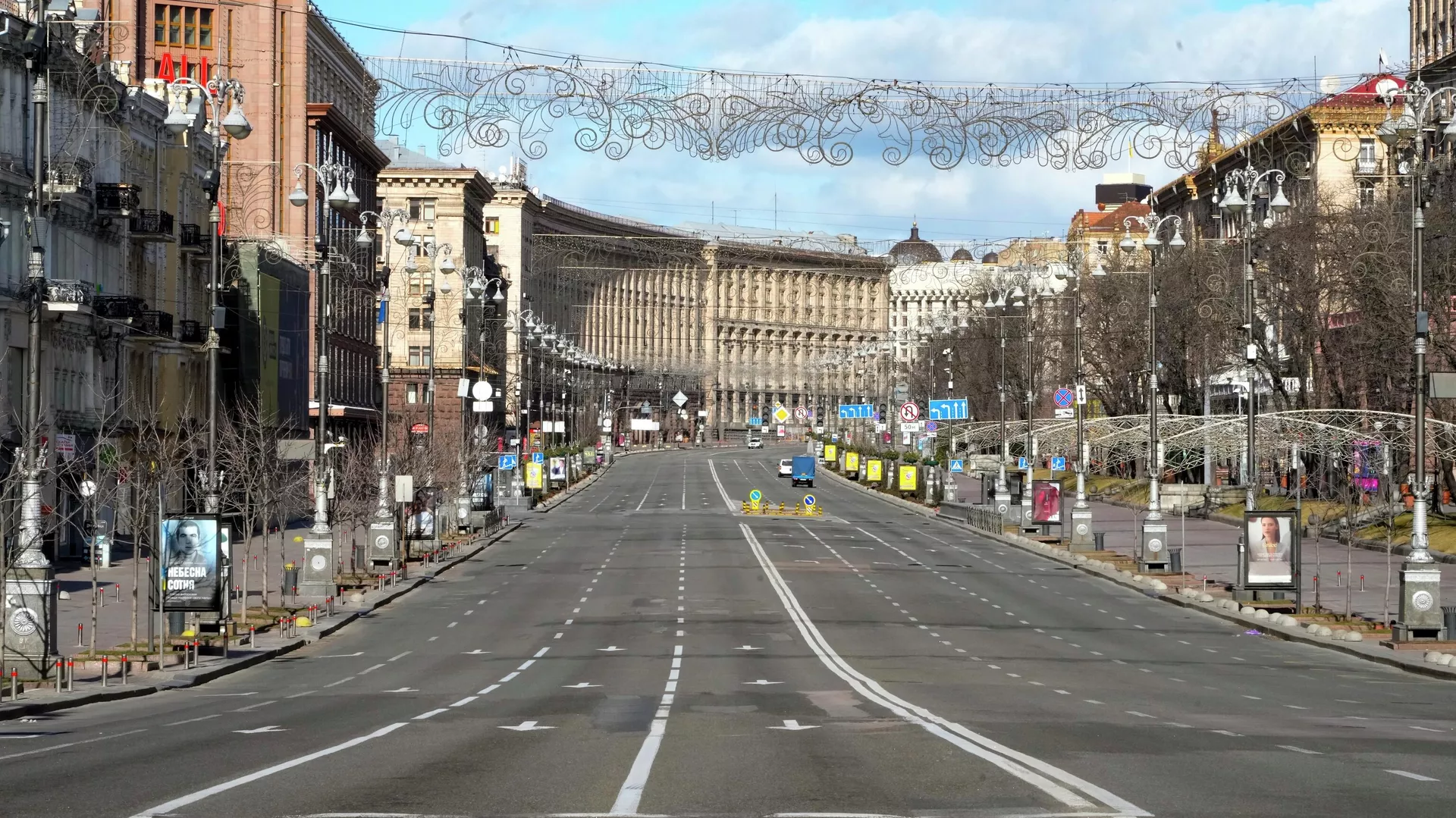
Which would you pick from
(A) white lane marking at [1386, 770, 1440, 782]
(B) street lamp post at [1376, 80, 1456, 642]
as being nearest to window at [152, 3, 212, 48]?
(B) street lamp post at [1376, 80, 1456, 642]

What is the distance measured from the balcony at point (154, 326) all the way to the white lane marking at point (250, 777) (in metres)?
45.3

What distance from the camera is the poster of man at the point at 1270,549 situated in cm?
4234

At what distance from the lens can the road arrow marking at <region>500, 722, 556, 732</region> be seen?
21422mm

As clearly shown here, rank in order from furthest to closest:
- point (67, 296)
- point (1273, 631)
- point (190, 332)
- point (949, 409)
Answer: point (949, 409) < point (190, 332) < point (67, 296) < point (1273, 631)

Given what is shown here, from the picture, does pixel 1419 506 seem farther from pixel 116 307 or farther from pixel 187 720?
pixel 116 307

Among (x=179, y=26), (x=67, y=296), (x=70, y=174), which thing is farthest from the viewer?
(x=179, y=26)

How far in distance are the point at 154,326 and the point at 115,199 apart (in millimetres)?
5465

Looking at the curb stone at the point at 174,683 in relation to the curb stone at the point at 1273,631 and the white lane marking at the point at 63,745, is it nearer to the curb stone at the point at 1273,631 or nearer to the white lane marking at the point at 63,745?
the white lane marking at the point at 63,745

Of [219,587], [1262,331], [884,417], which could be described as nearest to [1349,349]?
[1262,331]

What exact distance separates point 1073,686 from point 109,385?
43.0 meters

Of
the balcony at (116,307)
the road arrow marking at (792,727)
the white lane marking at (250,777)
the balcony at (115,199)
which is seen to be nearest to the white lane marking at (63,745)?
the white lane marking at (250,777)

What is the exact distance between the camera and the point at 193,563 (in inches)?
1328

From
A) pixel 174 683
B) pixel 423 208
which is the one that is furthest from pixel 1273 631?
pixel 423 208

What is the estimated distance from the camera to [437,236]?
143 meters
